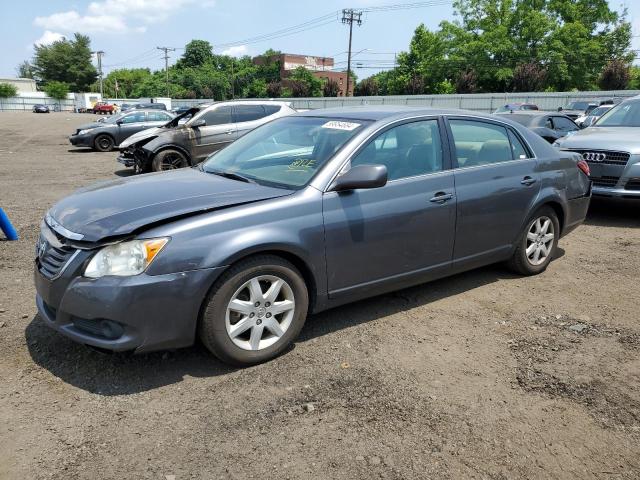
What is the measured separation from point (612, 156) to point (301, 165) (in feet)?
17.9

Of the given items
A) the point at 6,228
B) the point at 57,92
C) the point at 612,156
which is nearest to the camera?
the point at 6,228

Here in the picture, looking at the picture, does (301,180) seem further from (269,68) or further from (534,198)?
(269,68)

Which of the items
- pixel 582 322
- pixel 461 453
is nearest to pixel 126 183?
pixel 461 453

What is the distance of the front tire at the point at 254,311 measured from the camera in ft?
10.6

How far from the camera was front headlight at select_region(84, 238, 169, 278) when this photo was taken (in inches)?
120

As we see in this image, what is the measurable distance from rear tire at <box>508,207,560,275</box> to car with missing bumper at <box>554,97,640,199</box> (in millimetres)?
2634

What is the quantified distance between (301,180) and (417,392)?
1.63 m

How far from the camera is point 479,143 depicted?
469 centimetres

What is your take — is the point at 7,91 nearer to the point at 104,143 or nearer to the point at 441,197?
the point at 104,143

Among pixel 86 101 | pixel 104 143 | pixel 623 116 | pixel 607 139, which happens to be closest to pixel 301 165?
pixel 607 139

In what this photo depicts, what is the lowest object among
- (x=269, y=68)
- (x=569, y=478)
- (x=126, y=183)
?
(x=569, y=478)

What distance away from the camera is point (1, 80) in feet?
313

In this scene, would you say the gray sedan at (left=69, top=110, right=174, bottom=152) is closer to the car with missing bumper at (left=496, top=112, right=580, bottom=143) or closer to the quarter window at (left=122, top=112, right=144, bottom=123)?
the quarter window at (left=122, top=112, right=144, bottom=123)

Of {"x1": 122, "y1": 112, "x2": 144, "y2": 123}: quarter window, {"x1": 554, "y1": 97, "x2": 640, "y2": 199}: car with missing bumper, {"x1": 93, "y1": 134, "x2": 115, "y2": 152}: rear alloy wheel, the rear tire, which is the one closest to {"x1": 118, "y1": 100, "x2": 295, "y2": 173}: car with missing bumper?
{"x1": 554, "y1": 97, "x2": 640, "y2": 199}: car with missing bumper
